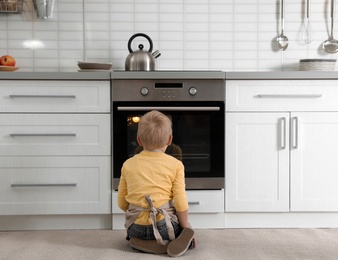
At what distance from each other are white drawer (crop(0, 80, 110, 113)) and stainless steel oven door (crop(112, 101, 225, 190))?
5.1 inches

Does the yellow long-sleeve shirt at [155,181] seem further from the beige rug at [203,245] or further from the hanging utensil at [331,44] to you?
the hanging utensil at [331,44]

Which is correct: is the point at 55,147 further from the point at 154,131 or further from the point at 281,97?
the point at 281,97

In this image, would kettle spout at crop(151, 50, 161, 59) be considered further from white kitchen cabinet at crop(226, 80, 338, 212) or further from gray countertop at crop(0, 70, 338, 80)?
white kitchen cabinet at crop(226, 80, 338, 212)

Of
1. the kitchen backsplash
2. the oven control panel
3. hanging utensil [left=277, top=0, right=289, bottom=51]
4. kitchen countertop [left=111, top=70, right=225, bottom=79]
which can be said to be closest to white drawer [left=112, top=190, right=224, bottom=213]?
the oven control panel

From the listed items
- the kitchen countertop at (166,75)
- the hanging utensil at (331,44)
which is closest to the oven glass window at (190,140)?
the kitchen countertop at (166,75)

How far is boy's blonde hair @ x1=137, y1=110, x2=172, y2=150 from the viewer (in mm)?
3303

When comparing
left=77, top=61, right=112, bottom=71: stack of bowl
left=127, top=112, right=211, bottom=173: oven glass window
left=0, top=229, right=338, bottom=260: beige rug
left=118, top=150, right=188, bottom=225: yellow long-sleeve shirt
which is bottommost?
left=0, top=229, right=338, bottom=260: beige rug

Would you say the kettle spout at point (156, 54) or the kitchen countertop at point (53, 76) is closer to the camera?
the kitchen countertop at point (53, 76)

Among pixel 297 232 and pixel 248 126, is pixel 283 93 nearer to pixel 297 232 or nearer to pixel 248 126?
pixel 248 126

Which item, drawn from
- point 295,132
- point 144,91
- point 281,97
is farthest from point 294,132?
point 144,91

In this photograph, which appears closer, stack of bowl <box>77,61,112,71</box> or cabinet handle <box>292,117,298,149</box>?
cabinet handle <box>292,117,298,149</box>

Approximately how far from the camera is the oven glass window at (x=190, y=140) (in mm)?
3951

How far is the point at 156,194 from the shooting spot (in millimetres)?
3293

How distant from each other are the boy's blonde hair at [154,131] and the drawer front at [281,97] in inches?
30.3
